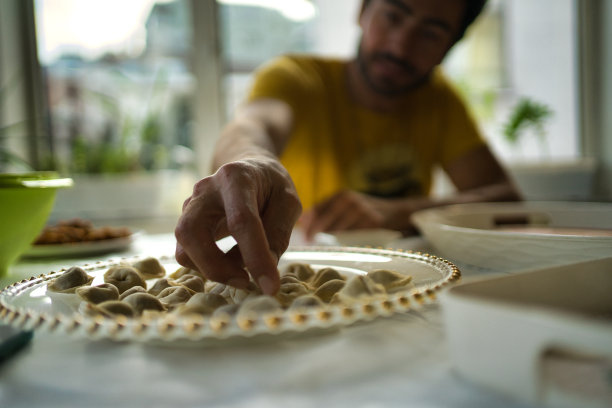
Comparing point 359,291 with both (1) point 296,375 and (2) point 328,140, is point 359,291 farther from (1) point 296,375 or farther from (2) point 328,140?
(2) point 328,140

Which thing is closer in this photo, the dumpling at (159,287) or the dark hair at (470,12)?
the dumpling at (159,287)

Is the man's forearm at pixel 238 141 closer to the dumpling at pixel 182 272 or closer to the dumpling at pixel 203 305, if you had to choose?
the dumpling at pixel 182 272

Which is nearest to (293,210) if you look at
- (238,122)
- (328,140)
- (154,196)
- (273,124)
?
(238,122)

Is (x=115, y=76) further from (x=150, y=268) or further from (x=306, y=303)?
(x=306, y=303)

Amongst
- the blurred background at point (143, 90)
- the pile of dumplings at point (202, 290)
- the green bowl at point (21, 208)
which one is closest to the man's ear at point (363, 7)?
the blurred background at point (143, 90)

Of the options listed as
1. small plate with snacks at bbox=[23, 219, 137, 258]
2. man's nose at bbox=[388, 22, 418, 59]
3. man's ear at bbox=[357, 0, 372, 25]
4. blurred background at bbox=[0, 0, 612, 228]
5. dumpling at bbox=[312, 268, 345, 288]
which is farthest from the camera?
blurred background at bbox=[0, 0, 612, 228]

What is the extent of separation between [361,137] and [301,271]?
111 cm

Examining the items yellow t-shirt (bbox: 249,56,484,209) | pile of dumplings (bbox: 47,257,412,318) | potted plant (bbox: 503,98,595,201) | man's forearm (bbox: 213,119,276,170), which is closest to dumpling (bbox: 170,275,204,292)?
pile of dumplings (bbox: 47,257,412,318)

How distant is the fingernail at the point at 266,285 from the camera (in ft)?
1.06

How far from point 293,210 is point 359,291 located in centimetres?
17

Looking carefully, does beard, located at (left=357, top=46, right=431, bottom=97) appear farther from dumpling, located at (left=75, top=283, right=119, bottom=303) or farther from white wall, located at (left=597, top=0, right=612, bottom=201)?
white wall, located at (left=597, top=0, right=612, bottom=201)

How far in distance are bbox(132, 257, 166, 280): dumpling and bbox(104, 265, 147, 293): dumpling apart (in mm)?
37

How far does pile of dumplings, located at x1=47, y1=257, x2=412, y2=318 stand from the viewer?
0.29 m

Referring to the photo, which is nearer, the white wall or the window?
the window
